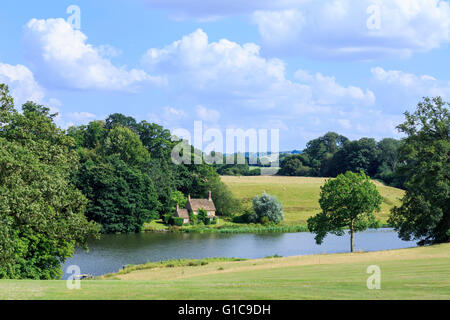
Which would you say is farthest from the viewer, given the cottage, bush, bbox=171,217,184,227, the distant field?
the distant field

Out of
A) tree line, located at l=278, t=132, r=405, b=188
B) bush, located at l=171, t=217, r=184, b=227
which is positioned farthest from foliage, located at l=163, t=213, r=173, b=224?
tree line, located at l=278, t=132, r=405, b=188

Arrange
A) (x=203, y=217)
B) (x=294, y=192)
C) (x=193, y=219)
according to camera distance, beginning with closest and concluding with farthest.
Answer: (x=193, y=219)
(x=203, y=217)
(x=294, y=192)

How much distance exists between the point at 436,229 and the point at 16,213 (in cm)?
3464

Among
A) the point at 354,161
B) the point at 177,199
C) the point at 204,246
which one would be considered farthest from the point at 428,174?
the point at 354,161

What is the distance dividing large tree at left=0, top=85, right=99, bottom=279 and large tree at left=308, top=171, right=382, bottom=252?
2211 cm

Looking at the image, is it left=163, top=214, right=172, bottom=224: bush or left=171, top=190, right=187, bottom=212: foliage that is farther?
left=171, top=190, right=187, bottom=212: foliage

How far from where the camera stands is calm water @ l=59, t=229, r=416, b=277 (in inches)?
1948

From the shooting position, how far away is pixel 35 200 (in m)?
27.6

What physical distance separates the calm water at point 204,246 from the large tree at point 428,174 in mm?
9456

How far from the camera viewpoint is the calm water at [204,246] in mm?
49469

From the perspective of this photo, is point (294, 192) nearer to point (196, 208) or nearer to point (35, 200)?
point (196, 208)

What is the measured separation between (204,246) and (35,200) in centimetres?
3443

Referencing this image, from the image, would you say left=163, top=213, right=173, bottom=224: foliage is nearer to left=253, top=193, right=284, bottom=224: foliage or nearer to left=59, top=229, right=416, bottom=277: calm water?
left=59, top=229, right=416, bottom=277: calm water
